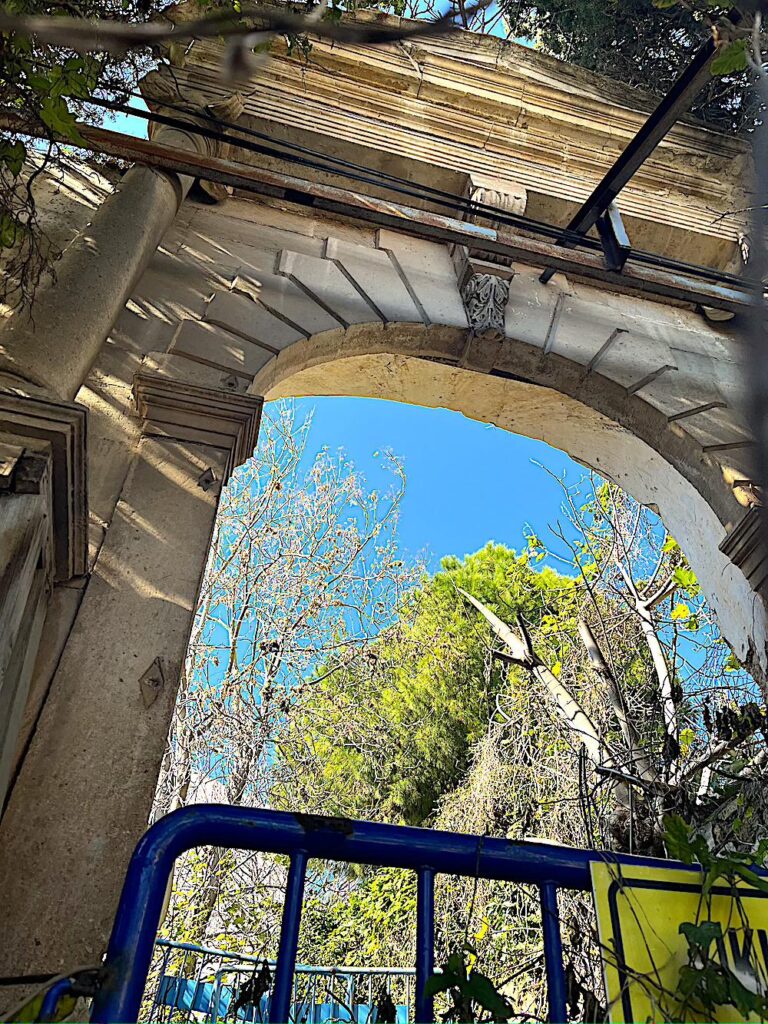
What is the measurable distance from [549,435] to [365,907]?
7.45 meters

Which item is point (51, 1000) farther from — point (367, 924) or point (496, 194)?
point (367, 924)

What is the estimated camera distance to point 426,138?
7004mm

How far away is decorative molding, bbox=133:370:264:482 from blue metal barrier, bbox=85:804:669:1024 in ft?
9.64

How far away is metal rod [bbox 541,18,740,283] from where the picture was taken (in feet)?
13.8

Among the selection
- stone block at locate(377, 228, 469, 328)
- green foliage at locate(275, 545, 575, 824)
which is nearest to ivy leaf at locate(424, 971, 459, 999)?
stone block at locate(377, 228, 469, 328)

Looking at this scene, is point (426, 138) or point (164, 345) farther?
point (426, 138)

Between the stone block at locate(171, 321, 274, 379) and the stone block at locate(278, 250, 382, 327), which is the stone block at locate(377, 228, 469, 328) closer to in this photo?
the stone block at locate(278, 250, 382, 327)

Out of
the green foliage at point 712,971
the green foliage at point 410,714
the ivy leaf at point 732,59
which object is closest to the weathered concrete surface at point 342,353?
the green foliage at point 712,971

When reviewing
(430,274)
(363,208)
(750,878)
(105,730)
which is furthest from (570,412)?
(750,878)

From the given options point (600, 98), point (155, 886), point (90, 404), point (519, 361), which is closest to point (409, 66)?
point (600, 98)

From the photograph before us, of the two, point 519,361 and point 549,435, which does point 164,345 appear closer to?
point 519,361

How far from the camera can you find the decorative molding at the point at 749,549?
4.89 m

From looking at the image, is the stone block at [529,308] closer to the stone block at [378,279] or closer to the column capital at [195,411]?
the stone block at [378,279]

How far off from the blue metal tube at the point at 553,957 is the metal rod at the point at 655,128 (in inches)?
150
